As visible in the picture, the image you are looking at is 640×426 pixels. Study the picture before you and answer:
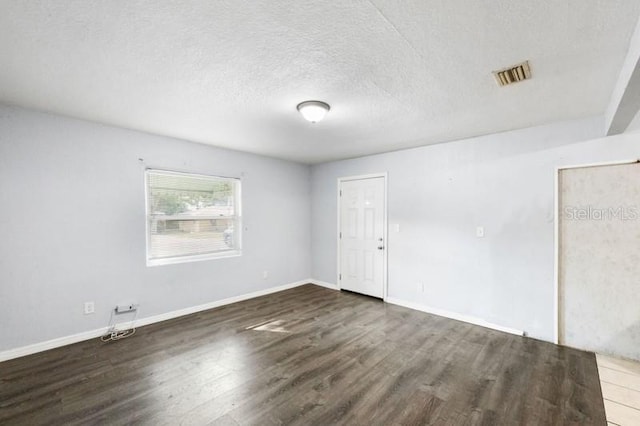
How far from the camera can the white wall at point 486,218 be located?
301 cm

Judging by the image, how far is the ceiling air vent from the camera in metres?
1.94

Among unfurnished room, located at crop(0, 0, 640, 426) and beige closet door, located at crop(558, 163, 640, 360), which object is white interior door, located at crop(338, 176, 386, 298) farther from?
beige closet door, located at crop(558, 163, 640, 360)

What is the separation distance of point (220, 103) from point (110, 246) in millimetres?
2217

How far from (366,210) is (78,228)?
394 centimetres

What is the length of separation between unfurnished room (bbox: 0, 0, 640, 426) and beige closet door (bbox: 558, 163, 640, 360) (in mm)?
19

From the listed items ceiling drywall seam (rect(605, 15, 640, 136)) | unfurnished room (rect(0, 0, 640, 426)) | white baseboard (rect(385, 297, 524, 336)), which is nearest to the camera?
ceiling drywall seam (rect(605, 15, 640, 136))

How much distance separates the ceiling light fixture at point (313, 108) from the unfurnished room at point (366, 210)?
0.01m

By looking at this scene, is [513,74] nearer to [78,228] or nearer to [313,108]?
[313,108]

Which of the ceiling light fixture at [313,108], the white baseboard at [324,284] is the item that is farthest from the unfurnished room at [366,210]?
the white baseboard at [324,284]

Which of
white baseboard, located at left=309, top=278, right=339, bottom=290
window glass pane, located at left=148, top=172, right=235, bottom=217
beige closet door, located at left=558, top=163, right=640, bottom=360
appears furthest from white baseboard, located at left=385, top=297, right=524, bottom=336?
window glass pane, located at left=148, top=172, right=235, bottom=217

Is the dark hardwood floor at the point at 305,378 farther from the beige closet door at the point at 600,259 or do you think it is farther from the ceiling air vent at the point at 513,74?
the ceiling air vent at the point at 513,74

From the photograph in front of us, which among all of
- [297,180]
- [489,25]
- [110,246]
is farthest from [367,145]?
[110,246]

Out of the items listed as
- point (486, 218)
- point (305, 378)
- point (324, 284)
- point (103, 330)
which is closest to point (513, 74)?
point (486, 218)

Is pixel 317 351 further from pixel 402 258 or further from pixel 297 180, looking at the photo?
pixel 297 180
